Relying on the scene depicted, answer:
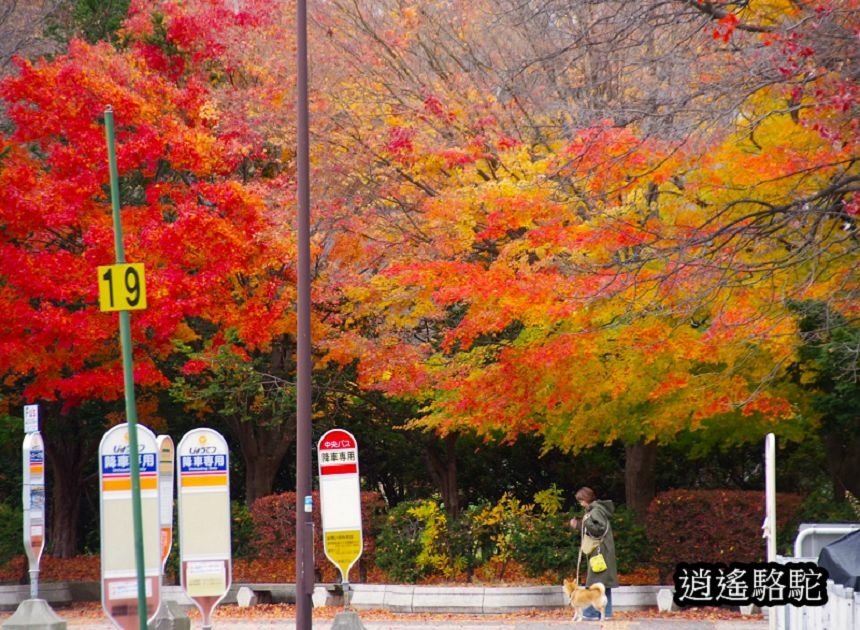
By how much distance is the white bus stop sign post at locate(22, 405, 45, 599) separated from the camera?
673 inches

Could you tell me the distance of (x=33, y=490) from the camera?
17438 millimetres

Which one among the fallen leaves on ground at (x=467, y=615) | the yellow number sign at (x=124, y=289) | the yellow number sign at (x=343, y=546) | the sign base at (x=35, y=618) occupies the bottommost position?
the fallen leaves on ground at (x=467, y=615)

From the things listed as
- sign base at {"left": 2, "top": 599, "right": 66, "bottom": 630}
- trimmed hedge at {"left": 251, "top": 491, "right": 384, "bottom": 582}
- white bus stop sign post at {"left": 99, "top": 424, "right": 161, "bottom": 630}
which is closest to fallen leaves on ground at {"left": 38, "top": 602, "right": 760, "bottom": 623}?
trimmed hedge at {"left": 251, "top": 491, "right": 384, "bottom": 582}

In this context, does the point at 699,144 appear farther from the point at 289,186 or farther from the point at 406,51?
the point at 289,186

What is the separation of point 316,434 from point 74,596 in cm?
555

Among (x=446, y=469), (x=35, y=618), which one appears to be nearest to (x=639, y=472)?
(x=446, y=469)

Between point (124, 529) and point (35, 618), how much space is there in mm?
2843

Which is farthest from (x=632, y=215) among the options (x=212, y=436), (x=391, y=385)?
(x=212, y=436)

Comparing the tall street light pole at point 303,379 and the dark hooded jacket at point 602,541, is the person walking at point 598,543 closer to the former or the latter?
the dark hooded jacket at point 602,541

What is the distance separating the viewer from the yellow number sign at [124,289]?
10820 mm

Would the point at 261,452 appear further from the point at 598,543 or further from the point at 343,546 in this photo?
the point at 343,546

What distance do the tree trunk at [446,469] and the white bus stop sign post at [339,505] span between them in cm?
894

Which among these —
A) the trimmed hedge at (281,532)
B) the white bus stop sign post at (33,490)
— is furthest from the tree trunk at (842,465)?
the white bus stop sign post at (33,490)

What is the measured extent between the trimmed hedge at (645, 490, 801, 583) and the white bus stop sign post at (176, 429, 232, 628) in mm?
8454
